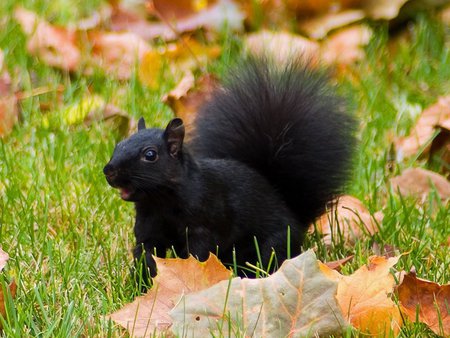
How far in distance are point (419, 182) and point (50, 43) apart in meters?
1.76

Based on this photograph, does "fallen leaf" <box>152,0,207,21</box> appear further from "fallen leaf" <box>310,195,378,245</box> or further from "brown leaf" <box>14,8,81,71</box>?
"fallen leaf" <box>310,195,378,245</box>

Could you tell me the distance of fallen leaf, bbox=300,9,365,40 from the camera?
443 cm

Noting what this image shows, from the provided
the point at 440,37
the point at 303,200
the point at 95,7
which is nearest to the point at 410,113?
the point at 440,37

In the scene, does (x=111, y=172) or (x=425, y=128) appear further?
(x=425, y=128)

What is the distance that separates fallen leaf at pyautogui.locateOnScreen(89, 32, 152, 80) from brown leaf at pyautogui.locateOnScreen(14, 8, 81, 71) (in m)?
0.09

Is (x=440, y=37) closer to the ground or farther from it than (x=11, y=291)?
farther from it

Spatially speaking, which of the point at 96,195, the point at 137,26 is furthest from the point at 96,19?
the point at 96,195

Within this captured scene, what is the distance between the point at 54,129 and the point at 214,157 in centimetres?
94

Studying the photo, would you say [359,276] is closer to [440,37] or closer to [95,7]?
→ [440,37]

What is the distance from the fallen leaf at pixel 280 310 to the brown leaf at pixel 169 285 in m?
0.10

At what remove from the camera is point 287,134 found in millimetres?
2754

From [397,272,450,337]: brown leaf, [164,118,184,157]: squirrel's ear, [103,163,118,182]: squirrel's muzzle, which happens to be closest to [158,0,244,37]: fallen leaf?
[164,118,184,157]: squirrel's ear

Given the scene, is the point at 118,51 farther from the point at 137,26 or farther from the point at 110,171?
the point at 110,171

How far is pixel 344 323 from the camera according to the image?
6.80 ft
